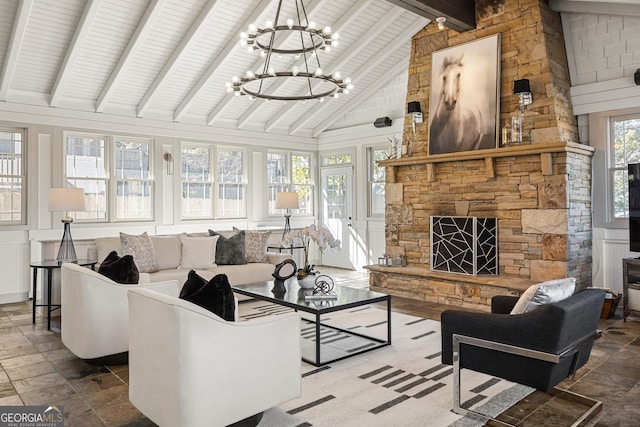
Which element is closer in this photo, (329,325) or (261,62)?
(329,325)

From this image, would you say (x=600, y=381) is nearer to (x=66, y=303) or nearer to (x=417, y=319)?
(x=417, y=319)

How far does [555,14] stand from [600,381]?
4.61 m

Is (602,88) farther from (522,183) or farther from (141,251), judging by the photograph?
(141,251)

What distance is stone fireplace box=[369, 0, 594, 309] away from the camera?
17.7ft

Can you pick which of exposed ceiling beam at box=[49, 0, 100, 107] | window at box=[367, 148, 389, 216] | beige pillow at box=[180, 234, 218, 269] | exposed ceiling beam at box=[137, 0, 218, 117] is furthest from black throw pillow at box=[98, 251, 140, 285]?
window at box=[367, 148, 389, 216]

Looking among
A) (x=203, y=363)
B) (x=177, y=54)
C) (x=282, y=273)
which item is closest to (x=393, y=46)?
(x=177, y=54)

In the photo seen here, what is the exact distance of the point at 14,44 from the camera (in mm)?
5562

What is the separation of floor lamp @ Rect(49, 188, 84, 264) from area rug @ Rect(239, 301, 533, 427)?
3.13 metres

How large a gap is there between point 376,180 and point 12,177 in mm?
5906

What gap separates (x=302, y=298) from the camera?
4.19m

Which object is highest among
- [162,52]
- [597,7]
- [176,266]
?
[597,7]

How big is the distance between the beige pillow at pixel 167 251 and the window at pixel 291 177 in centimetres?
342

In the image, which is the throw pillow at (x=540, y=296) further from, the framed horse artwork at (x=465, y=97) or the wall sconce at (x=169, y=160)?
the wall sconce at (x=169, y=160)

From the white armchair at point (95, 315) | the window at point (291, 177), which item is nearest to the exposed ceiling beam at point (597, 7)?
the window at point (291, 177)
